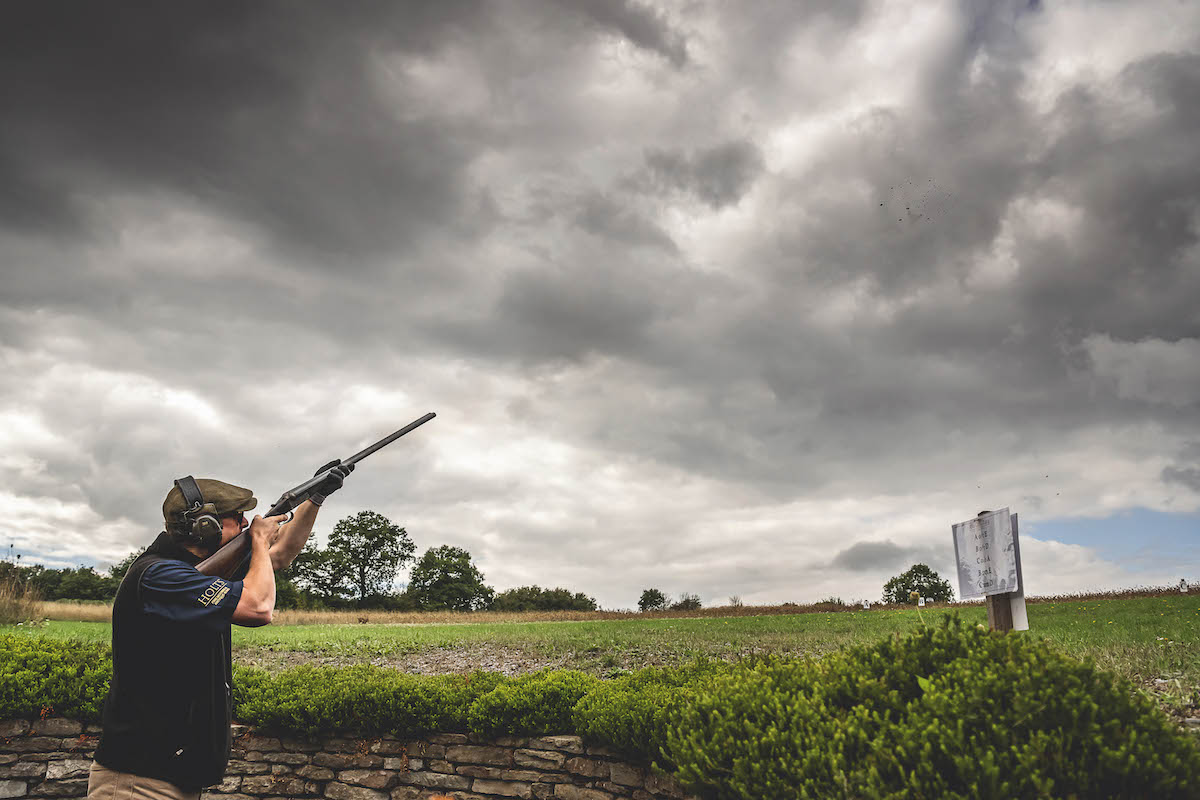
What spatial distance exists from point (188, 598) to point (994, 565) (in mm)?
6408

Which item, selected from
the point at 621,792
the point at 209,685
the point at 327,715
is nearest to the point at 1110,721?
the point at 621,792

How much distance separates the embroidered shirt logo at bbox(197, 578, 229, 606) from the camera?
4184 millimetres

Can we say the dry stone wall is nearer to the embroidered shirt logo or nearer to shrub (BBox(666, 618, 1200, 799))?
shrub (BBox(666, 618, 1200, 799))

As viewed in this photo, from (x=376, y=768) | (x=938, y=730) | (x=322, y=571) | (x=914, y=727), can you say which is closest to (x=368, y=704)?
(x=376, y=768)

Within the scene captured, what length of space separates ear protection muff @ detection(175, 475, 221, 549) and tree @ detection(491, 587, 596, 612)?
67307mm

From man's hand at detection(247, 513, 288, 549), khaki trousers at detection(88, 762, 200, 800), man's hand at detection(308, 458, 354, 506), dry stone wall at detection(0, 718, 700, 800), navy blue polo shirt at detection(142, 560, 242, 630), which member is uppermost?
man's hand at detection(308, 458, 354, 506)

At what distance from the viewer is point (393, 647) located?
17.4 m

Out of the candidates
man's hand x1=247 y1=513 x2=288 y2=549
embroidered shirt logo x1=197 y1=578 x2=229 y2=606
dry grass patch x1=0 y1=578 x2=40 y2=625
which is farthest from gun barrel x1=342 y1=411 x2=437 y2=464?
dry grass patch x1=0 y1=578 x2=40 y2=625

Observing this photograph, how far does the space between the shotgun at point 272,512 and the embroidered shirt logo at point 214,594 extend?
46cm

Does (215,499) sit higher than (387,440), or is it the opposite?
(387,440)

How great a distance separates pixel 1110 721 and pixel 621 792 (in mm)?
4158

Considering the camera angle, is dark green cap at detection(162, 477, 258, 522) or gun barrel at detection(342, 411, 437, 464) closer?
dark green cap at detection(162, 477, 258, 522)

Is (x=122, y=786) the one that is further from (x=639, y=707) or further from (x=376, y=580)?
(x=376, y=580)

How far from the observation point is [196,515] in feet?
15.1
